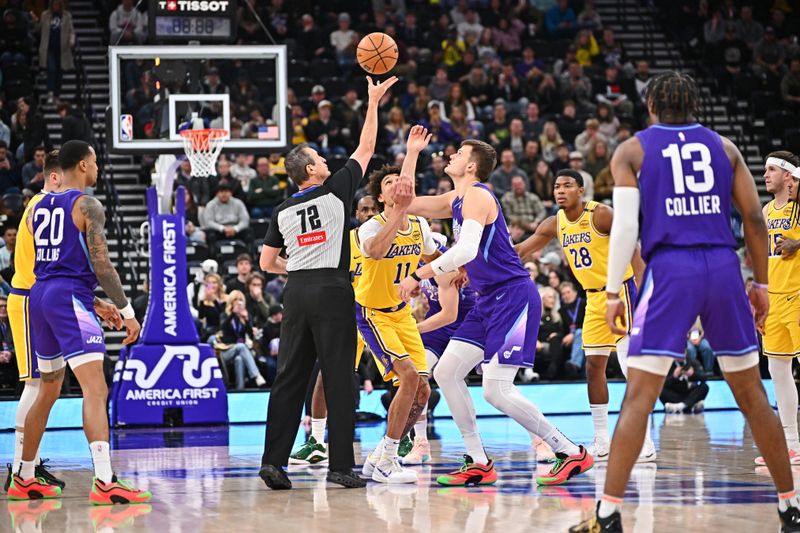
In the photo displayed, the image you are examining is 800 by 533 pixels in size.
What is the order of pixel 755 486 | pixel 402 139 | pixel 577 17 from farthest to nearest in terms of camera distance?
1. pixel 577 17
2. pixel 402 139
3. pixel 755 486

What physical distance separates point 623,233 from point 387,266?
3479 mm

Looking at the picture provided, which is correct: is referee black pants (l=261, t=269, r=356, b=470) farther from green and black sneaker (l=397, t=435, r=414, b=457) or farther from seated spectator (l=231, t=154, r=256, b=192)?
seated spectator (l=231, t=154, r=256, b=192)

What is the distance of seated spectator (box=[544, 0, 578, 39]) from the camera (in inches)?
887

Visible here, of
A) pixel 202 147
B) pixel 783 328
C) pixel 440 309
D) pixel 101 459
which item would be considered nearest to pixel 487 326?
pixel 440 309

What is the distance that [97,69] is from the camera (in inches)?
801

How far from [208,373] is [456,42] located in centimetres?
1039

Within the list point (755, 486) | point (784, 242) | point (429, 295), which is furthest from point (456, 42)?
point (755, 486)

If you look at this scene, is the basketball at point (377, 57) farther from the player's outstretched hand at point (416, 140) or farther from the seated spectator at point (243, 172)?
the seated spectator at point (243, 172)

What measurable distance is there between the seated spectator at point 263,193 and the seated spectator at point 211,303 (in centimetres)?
287

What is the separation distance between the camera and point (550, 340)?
589 inches

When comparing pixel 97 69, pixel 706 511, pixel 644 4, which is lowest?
pixel 706 511

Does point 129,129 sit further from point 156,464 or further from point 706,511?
point 706,511

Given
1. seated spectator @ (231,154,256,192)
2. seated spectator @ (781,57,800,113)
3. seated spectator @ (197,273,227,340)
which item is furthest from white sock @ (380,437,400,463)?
seated spectator @ (781,57,800,113)

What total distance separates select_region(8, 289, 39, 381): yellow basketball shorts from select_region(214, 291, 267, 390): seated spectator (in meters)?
6.50
